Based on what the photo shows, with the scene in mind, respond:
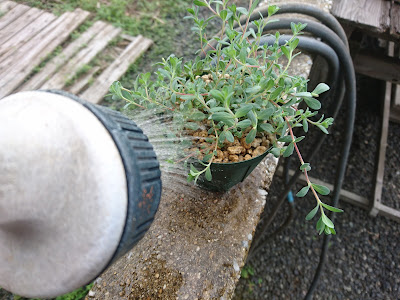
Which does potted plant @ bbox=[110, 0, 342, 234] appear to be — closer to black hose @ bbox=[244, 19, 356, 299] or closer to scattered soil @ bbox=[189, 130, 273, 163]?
scattered soil @ bbox=[189, 130, 273, 163]

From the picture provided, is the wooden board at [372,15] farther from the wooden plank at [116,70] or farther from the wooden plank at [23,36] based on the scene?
the wooden plank at [23,36]

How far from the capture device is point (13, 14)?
9.23ft

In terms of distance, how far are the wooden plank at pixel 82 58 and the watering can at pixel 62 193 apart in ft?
7.18

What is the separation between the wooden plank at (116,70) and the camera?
2.60m

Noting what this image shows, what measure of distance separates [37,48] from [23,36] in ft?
0.57

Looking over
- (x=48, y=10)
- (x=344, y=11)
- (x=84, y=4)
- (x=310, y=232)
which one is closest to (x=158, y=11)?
(x=84, y=4)

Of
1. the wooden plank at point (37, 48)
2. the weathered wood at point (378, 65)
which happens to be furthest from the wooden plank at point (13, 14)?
the weathered wood at point (378, 65)

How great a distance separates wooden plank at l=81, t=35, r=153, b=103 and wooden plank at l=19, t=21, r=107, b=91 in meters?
0.33

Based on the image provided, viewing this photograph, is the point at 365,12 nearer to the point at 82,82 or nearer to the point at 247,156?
the point at 247,156

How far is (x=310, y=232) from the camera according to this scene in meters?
2.55

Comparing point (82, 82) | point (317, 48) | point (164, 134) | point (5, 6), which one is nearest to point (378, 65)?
point (317, 48)

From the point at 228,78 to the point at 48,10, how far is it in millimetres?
2805

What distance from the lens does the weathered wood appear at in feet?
7.37

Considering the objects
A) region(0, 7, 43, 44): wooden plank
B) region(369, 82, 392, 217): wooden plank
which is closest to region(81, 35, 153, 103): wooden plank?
region(0, 7, 43, 44): wooden plank
